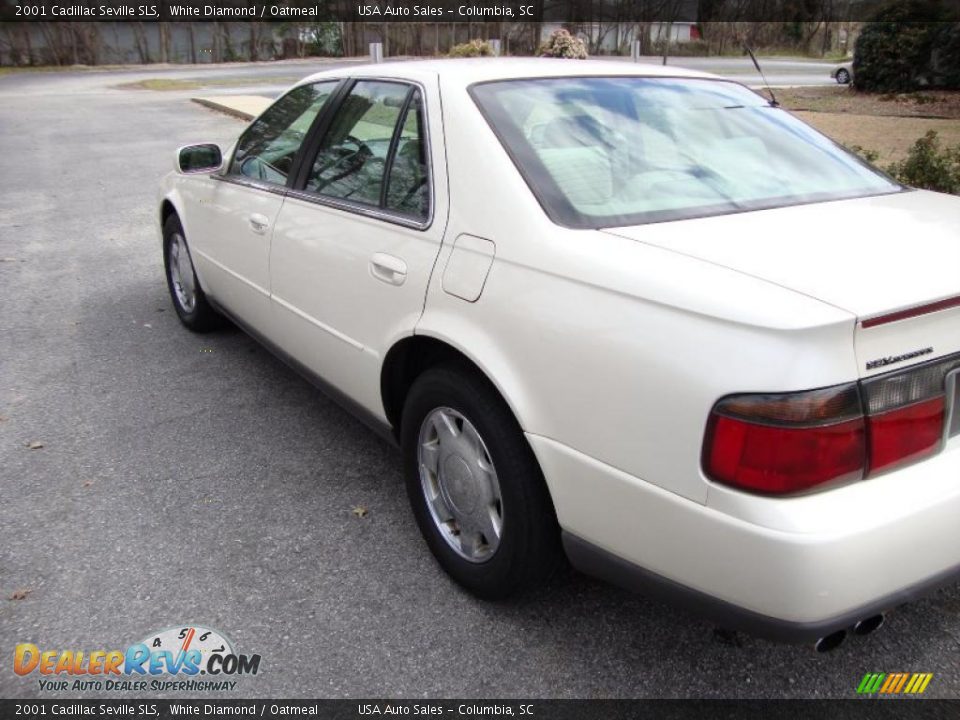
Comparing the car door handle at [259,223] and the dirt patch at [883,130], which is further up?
the car door handle at [259,223]

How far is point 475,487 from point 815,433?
3.73 feet

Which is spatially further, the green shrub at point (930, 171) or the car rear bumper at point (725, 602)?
the green shrub at point (930, 171)

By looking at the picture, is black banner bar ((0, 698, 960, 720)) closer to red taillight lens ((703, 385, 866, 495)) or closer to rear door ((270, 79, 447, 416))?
red taillight lens ((703, 385, 866, 495))

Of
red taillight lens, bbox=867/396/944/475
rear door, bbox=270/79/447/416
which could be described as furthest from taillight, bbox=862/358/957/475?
rear door, bbox=270/79/447/416

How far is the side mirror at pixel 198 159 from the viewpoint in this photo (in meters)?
4.54

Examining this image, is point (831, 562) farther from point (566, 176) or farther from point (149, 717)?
point (149, 717)

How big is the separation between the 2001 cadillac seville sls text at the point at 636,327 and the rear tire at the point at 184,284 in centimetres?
156

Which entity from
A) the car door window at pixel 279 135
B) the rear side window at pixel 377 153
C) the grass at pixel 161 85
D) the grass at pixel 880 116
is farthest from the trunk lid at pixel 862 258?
the grass at pixel 161 85

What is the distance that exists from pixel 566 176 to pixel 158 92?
25.3 metres

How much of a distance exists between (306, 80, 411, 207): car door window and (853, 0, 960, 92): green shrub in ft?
65.4

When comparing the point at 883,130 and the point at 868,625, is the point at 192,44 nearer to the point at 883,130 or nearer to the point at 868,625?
the point at 883,130

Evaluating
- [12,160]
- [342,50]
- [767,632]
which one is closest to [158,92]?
[12,160]

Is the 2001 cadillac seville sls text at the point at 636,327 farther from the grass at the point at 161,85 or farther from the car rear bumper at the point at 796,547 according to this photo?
the grass at the point at 161,85

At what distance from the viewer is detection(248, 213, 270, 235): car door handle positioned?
3.73 m
